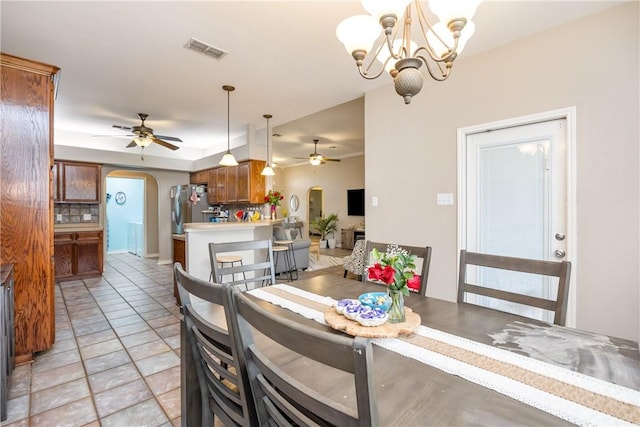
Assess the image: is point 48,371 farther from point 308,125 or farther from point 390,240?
point 308,125

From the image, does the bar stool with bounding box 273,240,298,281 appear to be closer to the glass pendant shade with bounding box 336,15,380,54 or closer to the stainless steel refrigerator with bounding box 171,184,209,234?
the stainless steel refrigerator with bounding box 171,184,209,234

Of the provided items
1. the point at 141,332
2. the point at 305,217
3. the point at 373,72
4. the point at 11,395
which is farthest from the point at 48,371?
the point at 305,217

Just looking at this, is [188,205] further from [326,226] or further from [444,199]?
[444,199]

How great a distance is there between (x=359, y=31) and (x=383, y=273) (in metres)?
1.20

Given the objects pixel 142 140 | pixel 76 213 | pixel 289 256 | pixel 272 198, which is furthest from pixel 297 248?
pixel 76 213

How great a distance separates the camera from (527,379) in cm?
90

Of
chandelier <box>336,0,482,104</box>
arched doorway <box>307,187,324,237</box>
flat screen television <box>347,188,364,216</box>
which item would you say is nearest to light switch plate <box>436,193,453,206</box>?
chandelier <box>336,0,482,104</box>

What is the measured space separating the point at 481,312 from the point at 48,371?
10.1ft

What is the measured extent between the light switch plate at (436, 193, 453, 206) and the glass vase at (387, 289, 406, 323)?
2.04m

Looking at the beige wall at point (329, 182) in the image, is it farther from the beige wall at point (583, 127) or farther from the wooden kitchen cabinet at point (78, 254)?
the wooden kitchen cabinet at point (78, 254)

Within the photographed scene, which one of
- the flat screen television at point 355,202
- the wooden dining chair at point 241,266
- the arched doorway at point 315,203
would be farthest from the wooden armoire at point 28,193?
the arched doorway at point 315,203

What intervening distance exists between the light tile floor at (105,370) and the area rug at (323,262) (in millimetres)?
3016

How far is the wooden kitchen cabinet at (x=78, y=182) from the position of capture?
222 inches

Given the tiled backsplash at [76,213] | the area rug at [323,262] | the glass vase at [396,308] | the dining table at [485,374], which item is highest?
the tiled backsplash at [76,213]
